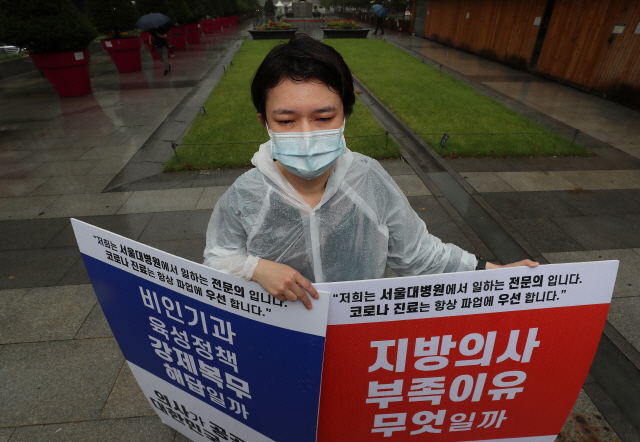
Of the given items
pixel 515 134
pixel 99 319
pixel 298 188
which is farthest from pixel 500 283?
pixel 515 134

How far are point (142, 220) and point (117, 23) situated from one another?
10.6 meters

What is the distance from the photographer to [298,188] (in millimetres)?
1536

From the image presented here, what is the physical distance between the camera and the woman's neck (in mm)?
1523

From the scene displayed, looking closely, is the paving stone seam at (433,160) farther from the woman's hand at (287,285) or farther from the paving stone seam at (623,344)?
the woman's hand at (287,285)

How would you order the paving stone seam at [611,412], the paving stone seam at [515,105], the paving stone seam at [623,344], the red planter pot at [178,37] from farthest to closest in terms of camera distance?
the red planter pot at [178,37] < the paving stone seam at [515,105] < the paving stone seam at [623,344] < the paving stone seam at [611,412]

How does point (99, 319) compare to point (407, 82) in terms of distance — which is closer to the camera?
point (99, 319)

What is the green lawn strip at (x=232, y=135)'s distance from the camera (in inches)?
236

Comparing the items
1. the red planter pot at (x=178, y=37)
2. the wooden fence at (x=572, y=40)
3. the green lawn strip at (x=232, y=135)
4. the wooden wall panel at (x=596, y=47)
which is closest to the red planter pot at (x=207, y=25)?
the red planter pot at (x=178, y=37)

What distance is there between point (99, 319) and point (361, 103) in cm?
805

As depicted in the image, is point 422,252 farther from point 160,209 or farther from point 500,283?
point 160,209

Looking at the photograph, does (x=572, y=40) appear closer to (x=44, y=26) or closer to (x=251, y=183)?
(x=251, y=183)

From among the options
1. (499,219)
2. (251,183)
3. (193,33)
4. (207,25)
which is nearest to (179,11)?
(193,33)

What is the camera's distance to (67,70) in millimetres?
9898

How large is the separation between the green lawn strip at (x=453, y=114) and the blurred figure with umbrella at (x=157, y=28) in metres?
6.71
